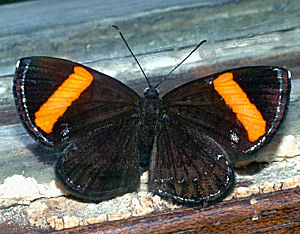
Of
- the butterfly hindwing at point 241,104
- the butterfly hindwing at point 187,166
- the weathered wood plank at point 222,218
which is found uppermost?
the butterfly hindwing at point 241,104

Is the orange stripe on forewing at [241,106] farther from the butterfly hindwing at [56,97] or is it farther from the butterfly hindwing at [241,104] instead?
the butterfly hindwing at [56,97]

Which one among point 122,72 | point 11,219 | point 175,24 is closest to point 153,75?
point 122,72

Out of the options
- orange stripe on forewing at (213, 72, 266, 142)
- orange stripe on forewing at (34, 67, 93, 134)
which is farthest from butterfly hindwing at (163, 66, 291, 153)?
orange stripe on forewing at (34, 67, 93, 134)

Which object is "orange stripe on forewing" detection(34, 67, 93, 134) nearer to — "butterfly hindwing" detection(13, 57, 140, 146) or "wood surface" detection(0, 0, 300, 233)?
"butterfly hindwing" detection(13, 57, 140, 146)

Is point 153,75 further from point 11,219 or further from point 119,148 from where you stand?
point 11,219

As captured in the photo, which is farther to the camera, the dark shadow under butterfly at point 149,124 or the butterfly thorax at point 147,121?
the butterfly thorax at point 147,121

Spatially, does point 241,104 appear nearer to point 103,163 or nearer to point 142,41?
point 103,163

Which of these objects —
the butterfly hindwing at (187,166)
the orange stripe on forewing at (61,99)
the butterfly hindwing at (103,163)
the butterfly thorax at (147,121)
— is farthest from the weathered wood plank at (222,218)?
the orange stripe on forewing at (61,99)

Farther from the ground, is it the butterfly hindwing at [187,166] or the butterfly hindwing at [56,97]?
the butterfly hindwing at [56,97]
